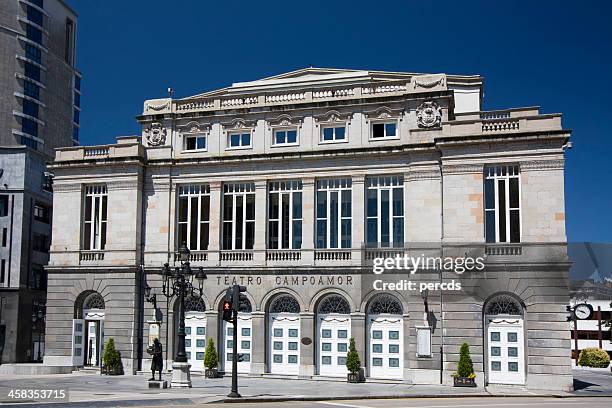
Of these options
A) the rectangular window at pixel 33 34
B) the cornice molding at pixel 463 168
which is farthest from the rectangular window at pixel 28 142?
the cornice molding at pixel 463 168

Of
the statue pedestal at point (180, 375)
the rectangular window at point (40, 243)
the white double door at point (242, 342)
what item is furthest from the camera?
the rectangular window at point (40, 243)

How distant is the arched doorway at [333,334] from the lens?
35.5 metres

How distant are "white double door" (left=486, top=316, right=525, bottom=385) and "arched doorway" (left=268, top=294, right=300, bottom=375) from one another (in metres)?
9.10

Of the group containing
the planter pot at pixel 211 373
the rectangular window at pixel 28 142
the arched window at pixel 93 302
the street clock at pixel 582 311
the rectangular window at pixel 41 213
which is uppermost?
the rectangular window at pixel 28 142

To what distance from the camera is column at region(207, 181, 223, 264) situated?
37.8 metres

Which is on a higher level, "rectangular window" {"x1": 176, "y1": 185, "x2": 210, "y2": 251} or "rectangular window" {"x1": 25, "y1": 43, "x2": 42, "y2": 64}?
"rectangular window" {"x1": 25, "y1": 43, "x2": 42, "y2": 64}

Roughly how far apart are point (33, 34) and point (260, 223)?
6606 centimetres

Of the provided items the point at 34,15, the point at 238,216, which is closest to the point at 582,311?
the point at 238,216

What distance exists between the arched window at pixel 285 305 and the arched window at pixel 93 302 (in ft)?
30.7

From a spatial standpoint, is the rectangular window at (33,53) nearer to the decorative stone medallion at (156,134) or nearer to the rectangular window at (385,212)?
the decorative stone medallion at (156,134)

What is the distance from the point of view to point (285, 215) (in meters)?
37.3

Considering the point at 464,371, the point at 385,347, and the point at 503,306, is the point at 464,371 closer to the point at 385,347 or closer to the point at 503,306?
the point at 503,306

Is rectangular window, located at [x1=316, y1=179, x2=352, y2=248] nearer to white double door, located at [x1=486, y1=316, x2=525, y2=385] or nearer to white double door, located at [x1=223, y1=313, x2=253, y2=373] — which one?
white double door, located at [x1=223, y1=313, x2=253, y2=373]

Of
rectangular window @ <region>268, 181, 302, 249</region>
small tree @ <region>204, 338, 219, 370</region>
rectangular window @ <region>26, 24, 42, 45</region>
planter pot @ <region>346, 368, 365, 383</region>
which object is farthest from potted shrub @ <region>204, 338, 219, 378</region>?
rectangular window @ <region>26, 24, 42, 45</region>
